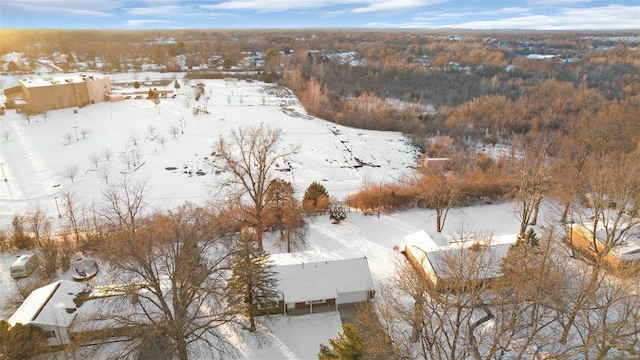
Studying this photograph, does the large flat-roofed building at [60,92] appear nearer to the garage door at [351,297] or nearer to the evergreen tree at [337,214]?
the evergreen tree at [337,214]

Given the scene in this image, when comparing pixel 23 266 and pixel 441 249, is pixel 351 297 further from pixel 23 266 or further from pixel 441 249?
pixel 23 266

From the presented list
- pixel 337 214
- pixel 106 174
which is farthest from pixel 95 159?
pixel 337 214

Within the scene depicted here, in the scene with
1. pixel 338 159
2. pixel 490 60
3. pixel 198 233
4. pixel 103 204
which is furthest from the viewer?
pixel 490 60

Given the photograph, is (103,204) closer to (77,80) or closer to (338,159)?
(338,159)

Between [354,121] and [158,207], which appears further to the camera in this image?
[354,121]

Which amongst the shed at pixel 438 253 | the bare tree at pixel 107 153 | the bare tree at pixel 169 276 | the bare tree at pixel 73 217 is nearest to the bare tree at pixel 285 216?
the shed at pixel 438 253

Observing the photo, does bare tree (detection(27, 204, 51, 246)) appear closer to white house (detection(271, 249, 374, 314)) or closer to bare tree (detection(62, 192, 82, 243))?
bare tree (detection(62, 192, 82, 243))

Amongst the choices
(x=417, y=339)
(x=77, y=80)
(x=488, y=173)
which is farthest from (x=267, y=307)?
(x=77, y=80)

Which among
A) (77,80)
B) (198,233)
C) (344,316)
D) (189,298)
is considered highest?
(77,80)
